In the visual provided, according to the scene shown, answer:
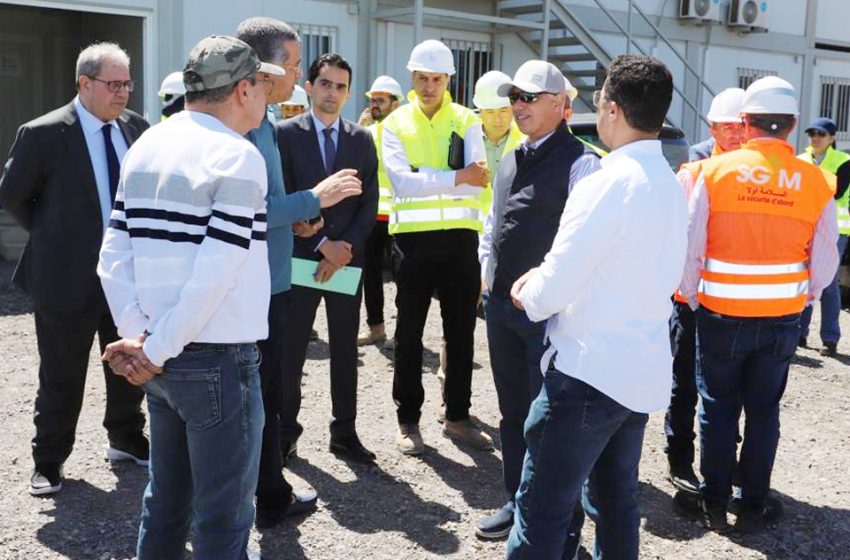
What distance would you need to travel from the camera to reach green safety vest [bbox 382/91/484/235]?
4.71 m

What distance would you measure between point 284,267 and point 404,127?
140 centimetres

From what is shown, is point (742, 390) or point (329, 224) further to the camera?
point (329, 224)

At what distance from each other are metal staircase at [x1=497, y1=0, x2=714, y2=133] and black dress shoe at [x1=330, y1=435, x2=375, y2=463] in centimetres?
955

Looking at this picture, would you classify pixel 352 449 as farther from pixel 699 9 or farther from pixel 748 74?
pixel 748 74

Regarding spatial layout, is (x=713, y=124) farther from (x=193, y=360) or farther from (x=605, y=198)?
(x=193, y=360)

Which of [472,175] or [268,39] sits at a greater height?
[268,39]

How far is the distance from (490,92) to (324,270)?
2.00 metres

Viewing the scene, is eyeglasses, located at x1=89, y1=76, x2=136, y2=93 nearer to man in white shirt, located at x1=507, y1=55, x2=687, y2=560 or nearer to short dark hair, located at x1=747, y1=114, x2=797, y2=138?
man in white shirt, located at x1=507, y1=55, x2=687, y2=560

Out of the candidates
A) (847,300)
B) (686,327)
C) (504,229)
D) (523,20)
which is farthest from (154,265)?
(523,20)

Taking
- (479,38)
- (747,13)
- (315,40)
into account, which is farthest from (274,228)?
(747,13)

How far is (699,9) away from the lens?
589 inches

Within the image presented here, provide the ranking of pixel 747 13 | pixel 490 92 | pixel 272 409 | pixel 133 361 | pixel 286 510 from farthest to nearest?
pixel 747 13
pixel 490 92
pixel 286 510
pixel 272 409
pixel 133 361

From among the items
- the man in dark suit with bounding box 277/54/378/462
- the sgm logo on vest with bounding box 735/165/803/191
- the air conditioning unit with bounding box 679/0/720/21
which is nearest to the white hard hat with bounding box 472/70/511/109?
the man in dark suit with bounding box 277/54/378/462

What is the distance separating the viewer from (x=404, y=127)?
187 inches
